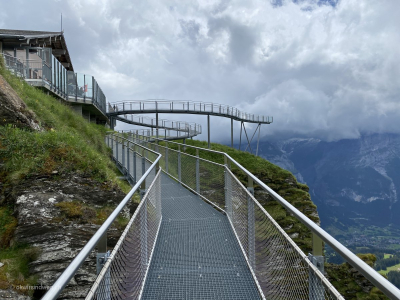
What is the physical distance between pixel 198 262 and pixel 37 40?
25.5 meters

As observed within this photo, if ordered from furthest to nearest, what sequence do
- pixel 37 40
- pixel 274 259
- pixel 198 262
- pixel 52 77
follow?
pixel 37 40 → pixel 52 77 → pixel 198 262 → pixel 274 259

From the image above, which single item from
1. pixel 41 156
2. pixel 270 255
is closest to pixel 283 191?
pixel 41 156

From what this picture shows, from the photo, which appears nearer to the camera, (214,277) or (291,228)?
(214,277)

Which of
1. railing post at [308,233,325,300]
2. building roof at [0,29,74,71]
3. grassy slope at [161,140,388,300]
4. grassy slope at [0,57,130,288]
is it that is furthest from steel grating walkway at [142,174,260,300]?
building roof at [0,29,74,71]

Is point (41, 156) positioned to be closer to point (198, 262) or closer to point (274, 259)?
point (198, 262)

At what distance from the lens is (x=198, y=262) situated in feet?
15.8

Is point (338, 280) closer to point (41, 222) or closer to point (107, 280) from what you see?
point (41, 222)

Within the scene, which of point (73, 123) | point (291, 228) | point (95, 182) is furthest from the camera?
point (291, 228)

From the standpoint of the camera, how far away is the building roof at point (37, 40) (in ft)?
71.1

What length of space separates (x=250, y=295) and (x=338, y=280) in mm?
14955

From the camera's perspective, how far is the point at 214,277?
439 cm

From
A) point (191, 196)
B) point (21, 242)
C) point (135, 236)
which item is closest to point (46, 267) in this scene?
point (21, 242)

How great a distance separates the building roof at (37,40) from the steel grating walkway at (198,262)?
787 inches

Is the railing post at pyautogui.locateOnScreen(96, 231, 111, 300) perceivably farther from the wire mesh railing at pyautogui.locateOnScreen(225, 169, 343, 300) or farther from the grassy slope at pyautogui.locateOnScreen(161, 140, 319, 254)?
the grassy slope at pyautogui.locateOnScreen(161, 140, 319, 254)
